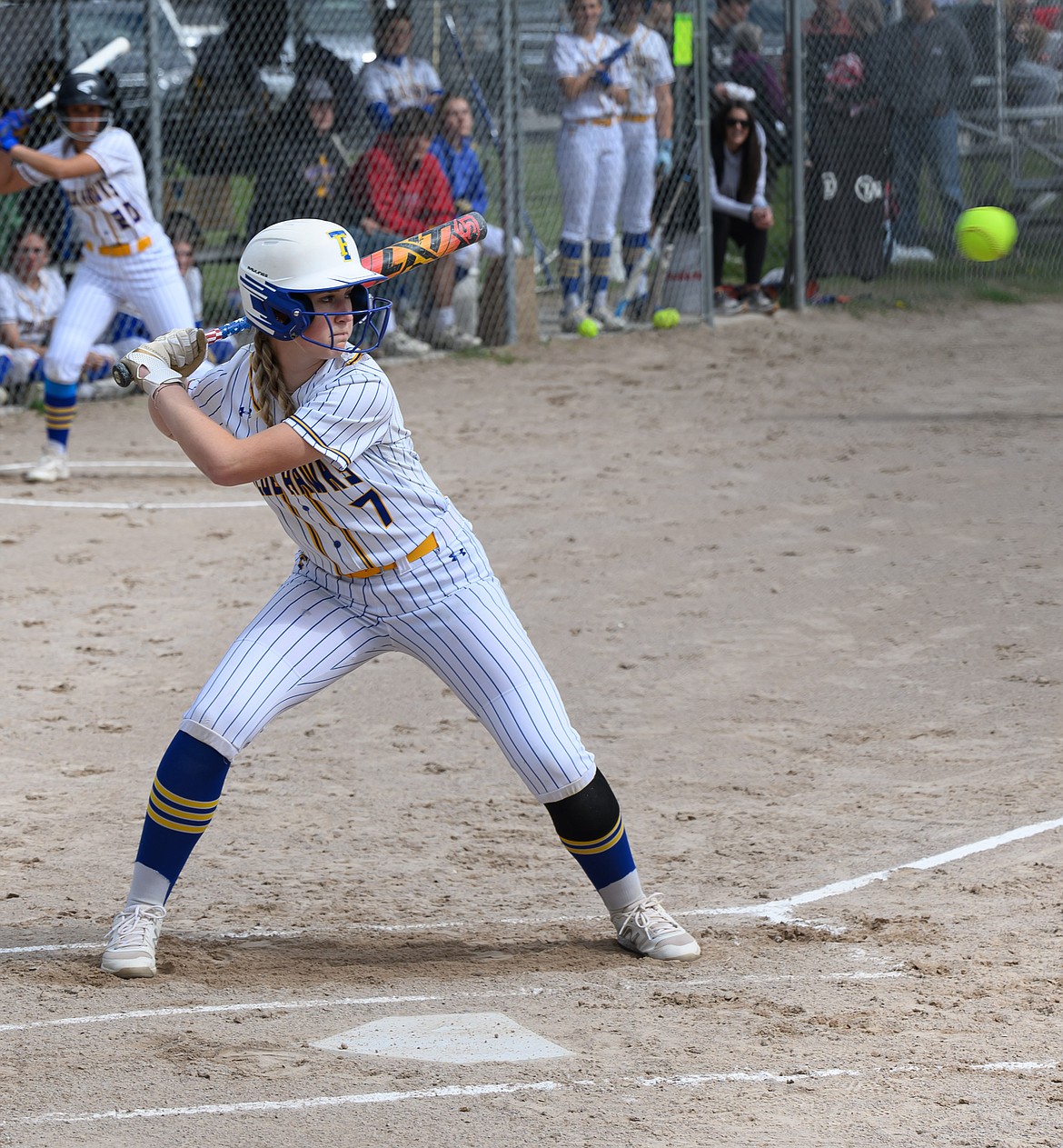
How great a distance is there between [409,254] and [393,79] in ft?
29.0

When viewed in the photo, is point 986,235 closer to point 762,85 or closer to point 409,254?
point 762,85

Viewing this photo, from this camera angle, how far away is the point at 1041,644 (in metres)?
6.16

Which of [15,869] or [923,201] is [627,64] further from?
[15,869]

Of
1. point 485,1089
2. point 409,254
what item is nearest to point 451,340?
point 409,254

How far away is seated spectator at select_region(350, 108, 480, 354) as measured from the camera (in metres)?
12.2

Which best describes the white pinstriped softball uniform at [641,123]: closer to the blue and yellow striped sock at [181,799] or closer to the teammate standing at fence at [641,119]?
the teammate standing at fence at [641,119]

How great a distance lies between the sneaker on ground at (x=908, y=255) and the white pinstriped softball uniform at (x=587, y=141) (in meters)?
2.98

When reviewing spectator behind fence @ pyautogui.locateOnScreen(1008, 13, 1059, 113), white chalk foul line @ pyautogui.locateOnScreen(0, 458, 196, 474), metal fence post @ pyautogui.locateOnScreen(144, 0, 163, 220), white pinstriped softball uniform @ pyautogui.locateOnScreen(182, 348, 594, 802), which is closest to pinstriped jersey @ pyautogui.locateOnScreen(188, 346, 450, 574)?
white pinstriped softball uniform @ pyautogui.locateOnScreen(182, 348, 594, 802)

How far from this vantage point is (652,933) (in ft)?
12.6

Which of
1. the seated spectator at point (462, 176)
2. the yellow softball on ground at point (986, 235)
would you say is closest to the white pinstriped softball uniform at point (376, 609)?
the yellow softball on ground at point (986, 235)

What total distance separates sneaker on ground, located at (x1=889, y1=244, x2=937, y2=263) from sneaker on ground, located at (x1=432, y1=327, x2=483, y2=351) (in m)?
4.15

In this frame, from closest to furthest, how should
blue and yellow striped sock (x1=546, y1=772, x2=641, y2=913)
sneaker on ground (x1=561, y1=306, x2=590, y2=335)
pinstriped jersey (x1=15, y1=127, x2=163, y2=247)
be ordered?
blue and yellow striped sock (x1=546, y1=772, x2=641, y2=913) → pinstriped jersey (x1=15, y1=127, x2=163, y2=247) → sneaker on ground (x1=561, y1=306, x2=590, y2=335)

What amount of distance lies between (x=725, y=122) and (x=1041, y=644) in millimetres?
8739

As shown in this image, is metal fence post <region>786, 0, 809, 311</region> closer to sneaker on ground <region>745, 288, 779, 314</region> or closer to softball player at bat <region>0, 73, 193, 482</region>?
sneaker on ground <region>745, 288, 779, 314</region>
